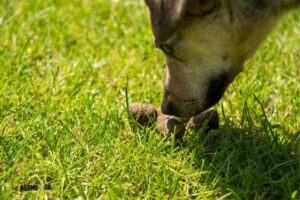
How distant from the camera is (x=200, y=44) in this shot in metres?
3.41

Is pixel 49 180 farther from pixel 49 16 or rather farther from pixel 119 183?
pixel 49 16

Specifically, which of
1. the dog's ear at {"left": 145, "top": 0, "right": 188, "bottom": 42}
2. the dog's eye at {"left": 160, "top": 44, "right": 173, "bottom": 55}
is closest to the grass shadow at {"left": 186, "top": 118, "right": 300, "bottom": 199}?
the dog's eye at {"left": 160, "top": 44, "right": 173, "bottom": 55}

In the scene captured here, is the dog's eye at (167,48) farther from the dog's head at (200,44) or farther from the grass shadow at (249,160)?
the grass shadow at (249,160)

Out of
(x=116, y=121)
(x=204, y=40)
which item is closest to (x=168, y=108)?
(x=116, y=121)

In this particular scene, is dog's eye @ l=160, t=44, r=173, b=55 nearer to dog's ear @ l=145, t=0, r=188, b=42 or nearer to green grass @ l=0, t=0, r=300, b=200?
dog's ear @ l=145, t=0, r=188, b=42

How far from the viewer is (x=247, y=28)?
3354 mm

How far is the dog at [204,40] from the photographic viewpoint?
316 cm

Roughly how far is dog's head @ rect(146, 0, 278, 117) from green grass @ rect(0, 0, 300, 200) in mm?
236

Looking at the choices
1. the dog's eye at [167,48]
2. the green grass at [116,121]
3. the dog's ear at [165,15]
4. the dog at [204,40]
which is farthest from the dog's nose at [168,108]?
the dog's ear at [165,15]

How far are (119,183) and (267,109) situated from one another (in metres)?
1.30

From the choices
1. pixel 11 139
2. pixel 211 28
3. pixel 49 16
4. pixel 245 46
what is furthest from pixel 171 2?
pixel 49 16

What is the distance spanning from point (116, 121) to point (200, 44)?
0.74 m

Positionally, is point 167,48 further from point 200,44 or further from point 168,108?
point 168,108

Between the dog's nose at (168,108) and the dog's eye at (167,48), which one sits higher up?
the dog's eye at (167,48)
